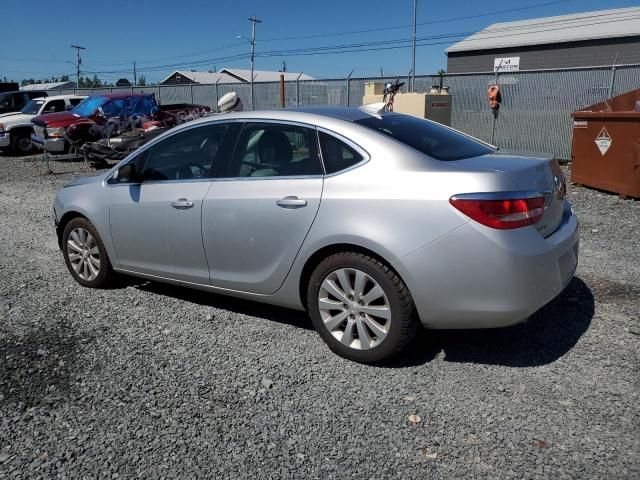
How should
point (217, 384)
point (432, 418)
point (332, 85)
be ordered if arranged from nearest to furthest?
point (432, 418), point (217, 384), point (332, 85)

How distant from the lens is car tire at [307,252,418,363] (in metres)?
3.37

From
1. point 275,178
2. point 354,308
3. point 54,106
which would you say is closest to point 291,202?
point 275,178

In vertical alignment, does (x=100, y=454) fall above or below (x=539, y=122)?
below

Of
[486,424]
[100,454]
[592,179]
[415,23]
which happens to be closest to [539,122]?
[592,179]

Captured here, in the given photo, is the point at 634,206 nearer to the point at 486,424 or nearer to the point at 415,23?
the point at 486,424

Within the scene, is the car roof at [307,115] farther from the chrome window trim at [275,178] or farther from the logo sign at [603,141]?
the logo sign at [603,141]

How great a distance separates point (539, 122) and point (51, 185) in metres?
11.3

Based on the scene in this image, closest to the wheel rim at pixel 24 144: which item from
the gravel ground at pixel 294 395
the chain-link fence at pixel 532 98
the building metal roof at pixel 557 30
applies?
the chain-link fence at pixel 532 98

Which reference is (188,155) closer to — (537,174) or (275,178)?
(275,178)

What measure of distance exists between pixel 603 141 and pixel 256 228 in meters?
7.15

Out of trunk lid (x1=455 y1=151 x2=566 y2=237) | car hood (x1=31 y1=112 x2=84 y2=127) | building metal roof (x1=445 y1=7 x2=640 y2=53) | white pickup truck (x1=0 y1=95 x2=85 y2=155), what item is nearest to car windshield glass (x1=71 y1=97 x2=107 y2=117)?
car hood (x1=31 y1=112 x2=84 y2=127)

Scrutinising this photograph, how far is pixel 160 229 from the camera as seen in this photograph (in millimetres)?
4398

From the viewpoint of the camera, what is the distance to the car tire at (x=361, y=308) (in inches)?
133

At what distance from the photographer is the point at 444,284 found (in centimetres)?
320
